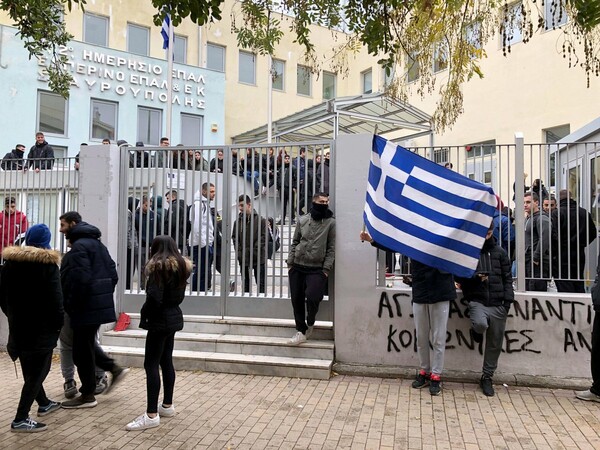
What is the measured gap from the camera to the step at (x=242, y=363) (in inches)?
237

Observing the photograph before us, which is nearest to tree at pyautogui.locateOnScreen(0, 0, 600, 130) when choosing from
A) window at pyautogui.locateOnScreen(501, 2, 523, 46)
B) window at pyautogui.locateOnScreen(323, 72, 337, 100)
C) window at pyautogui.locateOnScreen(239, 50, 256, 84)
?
window at pyautogui.locateOnScreen(501, 2, 523, 46)

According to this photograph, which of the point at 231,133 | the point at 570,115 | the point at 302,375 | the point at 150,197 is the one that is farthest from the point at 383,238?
the point at 231,133

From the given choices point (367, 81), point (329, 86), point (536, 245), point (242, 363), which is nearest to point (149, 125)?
point (329, 86)

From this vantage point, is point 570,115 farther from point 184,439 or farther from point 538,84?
point 184,439

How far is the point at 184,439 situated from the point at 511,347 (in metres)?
3.88

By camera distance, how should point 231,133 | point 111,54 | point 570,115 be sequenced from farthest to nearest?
point 231,133, point 111,54, point 570,115

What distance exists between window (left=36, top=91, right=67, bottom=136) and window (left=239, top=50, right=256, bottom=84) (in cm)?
830

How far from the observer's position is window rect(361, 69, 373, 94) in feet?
76.1

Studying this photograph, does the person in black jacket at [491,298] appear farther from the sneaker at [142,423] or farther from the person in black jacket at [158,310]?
the sneaker at [142,423]

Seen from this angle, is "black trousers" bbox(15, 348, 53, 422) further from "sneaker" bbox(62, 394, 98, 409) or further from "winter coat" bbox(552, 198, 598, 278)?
"winter coat" bbox(552, 198, 598, 278)

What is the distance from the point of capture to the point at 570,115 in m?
13.5

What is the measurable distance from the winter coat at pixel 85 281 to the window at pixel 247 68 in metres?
19.4

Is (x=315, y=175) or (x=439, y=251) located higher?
(x=315, y=175)

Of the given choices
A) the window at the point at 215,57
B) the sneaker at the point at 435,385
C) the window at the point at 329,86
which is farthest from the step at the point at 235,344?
Result: the window at the point at 329,86
